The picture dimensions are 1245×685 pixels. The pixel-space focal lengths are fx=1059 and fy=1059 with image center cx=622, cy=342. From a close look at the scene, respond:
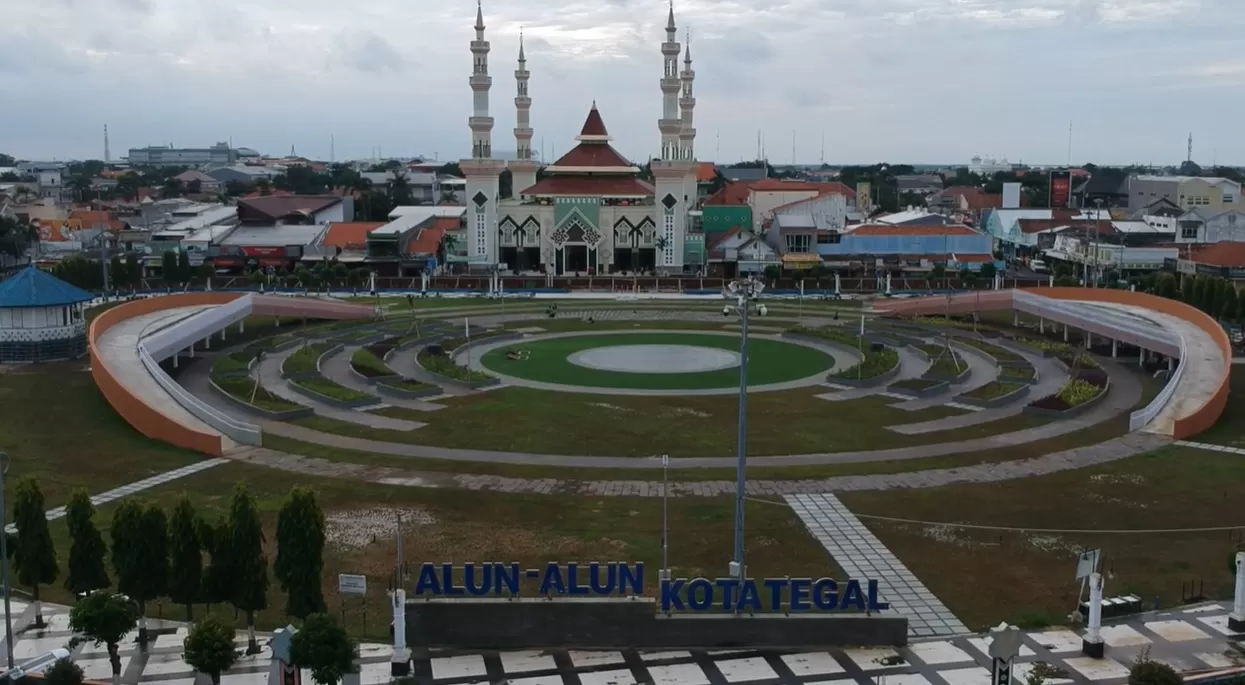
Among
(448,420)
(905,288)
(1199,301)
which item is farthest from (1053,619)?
(905,288)

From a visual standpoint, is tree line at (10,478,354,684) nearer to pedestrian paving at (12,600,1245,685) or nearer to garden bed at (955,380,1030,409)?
pedestrian paving at (12,600,1245,685)

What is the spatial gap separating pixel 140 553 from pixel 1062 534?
27.7m

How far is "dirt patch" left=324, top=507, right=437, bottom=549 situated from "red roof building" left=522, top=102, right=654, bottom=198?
77857 millimetres

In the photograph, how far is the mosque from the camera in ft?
360

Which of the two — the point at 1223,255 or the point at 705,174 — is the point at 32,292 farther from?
the point at 705,174

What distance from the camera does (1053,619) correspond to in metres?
28.1

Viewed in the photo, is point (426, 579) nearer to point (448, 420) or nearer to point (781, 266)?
point (448, 420)

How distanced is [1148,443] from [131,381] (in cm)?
4593

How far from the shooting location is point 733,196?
13638cm

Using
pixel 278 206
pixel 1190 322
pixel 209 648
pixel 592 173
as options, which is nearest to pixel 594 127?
pixel 592 173

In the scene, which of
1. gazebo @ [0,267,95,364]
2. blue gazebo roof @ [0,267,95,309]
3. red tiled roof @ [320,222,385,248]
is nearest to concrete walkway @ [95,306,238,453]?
gazebo @ [0,267,95,364]

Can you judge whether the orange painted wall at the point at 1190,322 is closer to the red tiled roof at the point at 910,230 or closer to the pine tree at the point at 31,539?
the red tiled roof at the point at 910,230

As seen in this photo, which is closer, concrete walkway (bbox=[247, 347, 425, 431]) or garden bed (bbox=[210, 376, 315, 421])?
concrete walkway (bbox=[247, 347, 425, 431])

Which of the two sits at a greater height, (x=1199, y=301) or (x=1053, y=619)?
(x=1199, y=301)
